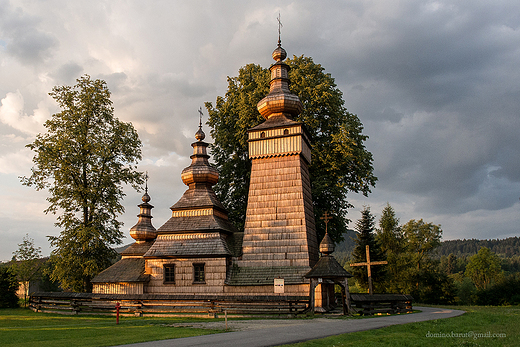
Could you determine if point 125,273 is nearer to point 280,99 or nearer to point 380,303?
point 280,99

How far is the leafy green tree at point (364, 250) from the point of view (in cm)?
2941

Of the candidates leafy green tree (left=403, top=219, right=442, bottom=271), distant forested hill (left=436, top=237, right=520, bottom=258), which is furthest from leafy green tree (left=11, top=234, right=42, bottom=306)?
distant forested hill (left=436, top=237, right=520, bottom=258)

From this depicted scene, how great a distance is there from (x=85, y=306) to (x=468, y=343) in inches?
764

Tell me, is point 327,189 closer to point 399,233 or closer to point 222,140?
point 222,140

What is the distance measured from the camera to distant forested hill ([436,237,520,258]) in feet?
547

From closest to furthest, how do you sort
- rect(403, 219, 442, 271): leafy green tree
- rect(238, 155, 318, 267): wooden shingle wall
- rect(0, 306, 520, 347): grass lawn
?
rect(0, 306, 520, 347): grass lawn, rect(238, 155, 318, 267): wooden shingle wall, rect(403, 219, 442, 271): leafy green tree

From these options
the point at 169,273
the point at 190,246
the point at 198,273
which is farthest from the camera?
the point at 169,273

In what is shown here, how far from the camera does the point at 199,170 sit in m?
25.4

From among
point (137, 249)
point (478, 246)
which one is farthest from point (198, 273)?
point (478, 246)

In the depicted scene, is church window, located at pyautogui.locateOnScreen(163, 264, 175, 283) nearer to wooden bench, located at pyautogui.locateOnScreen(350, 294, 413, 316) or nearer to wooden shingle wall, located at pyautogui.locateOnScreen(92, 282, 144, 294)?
wooden shingle wall, located at pyautogui.locateOnScreen(92, 282, 144, 294)

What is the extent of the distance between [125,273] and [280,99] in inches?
569

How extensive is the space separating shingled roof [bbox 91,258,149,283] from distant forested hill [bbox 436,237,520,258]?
164998mm

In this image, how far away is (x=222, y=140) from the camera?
3020 centimetres

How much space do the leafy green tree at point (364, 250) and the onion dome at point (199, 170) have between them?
12517mm
